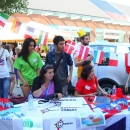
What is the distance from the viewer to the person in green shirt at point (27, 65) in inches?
191

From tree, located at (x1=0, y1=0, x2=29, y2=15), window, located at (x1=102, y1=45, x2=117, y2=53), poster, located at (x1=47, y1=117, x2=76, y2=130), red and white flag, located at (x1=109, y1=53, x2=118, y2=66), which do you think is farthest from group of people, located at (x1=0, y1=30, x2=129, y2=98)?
tree, located at (x1=0, y1=0, x2=29, y2=15)

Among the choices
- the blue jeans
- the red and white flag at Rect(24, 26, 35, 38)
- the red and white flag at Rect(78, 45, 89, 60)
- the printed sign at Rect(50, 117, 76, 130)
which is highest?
the red and white flag at Rect(24, 26, 35, 38)

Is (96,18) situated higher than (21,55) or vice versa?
(96,18)

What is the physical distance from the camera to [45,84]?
167 inches

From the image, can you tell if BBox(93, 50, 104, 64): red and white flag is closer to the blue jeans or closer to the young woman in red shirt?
the young woman in red shirt

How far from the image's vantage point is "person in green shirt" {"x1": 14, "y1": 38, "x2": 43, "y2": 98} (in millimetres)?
4859

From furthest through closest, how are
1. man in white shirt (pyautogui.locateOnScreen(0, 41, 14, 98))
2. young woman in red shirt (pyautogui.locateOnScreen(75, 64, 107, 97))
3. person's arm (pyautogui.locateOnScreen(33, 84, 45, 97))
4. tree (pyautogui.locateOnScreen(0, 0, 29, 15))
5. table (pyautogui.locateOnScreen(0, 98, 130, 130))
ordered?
tree (pyautogui.locateOnScreen(0, 0, 29, 15)) < man in white shirt (pyautogui.locateOnScreen(0, 41, 14, 98)) < young woman in red shirt (pyautogui.locateOnScreen(75, 64, 107, 97)) < person's arm (pyautogui.locateOnScreen(33, 84, 45, 97)) < table (pyautogui.locateOnScreen(0, 98, 130, 130))

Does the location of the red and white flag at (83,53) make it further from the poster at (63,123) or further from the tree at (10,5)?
the tree at (10,5)

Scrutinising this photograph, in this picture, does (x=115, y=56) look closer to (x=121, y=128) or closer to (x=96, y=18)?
(x=121, y=128)

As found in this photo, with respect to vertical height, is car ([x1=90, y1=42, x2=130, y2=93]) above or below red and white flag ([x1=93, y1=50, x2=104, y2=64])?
below

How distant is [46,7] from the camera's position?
25.0 m

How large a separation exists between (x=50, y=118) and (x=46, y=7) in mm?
22674

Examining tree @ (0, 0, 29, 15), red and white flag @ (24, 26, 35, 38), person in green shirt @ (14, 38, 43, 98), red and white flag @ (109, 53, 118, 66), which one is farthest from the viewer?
tree @ (0, 0, 29, 15)

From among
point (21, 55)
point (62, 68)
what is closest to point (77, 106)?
point (62, 68)
